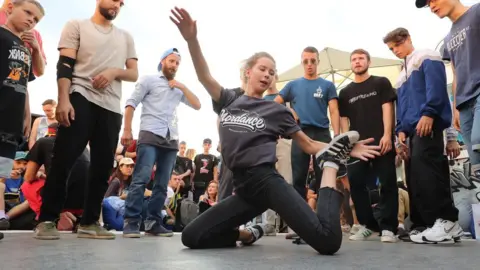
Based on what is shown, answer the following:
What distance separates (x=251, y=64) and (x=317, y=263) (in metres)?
1.36

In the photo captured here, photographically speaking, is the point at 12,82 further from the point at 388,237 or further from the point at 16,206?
the point at 388,237

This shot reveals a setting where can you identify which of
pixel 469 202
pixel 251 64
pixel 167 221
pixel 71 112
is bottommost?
pixel 167 221

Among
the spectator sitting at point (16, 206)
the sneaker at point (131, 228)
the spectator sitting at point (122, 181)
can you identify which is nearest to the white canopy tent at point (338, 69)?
the spectator sitting at point (122, 181)

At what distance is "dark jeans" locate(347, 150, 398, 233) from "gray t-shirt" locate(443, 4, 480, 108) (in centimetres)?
83

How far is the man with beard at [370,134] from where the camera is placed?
3.23 meters

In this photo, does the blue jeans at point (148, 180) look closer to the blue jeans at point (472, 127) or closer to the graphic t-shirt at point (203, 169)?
the blue jeans at point (472, 127)

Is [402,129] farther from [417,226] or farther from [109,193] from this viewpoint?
[109,193]

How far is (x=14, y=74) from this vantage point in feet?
7.97

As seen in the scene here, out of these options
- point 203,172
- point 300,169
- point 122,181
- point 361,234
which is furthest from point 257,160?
point 203,172

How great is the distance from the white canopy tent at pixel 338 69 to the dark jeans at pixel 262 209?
5739mm

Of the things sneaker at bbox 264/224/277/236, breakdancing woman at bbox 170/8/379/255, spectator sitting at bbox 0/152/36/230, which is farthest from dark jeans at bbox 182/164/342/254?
spectator sitting at bbox 0/152/36/230

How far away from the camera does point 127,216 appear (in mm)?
3230

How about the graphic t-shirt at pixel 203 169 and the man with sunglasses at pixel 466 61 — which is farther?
the graphic t-shirt at pixel 203 169

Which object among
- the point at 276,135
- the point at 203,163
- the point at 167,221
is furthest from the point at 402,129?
the point at 203,163
